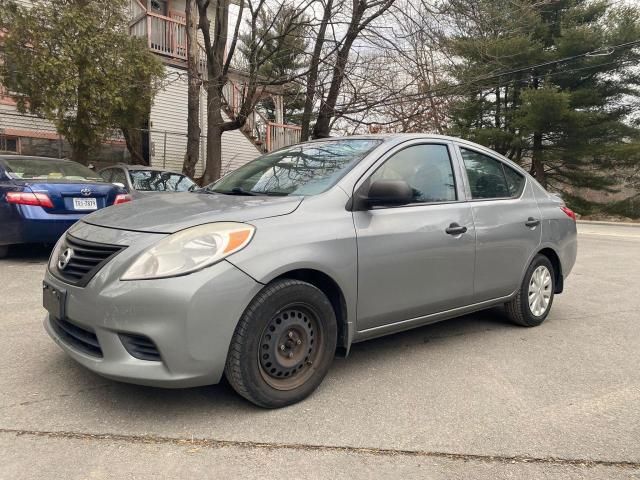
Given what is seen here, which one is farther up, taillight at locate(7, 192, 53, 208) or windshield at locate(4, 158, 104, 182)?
windshield at locate(4, 158, 104, 182)

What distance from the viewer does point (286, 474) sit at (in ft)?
7.91

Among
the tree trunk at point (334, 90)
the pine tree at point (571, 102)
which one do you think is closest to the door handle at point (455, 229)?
the tree trunk at point (334, 90)

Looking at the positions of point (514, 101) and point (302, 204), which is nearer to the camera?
point (302, 204)

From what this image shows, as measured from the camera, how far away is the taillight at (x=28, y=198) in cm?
659

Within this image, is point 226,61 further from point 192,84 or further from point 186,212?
point 186,212

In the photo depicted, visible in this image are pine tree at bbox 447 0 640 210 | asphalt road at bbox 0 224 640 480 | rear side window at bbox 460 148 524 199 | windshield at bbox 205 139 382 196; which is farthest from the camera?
pine tree at bbox 447 0 640 210

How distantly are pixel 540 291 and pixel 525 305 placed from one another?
0.30 metres

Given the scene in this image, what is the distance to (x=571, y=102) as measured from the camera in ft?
81.2

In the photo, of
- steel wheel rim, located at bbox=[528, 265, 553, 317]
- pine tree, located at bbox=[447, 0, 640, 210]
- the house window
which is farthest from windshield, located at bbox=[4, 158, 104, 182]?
pine tree, located at bbox=[447, 0, 640, 210]

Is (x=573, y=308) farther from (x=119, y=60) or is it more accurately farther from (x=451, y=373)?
(x=119, y=60)

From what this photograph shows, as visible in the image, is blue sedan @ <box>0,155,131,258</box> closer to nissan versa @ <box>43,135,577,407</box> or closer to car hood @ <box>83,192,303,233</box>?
nissan versa @ <box>43,135,577,407</box>

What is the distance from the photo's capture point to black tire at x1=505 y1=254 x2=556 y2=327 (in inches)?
185

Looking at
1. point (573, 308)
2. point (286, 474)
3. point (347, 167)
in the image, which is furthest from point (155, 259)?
point (573, 308)

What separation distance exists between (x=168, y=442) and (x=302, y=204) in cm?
151
